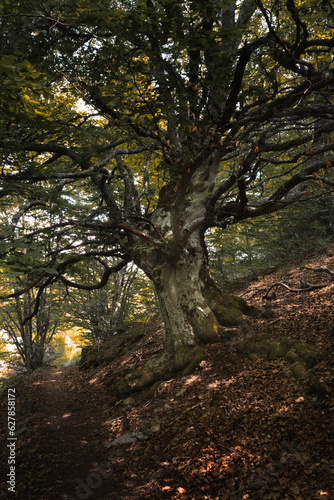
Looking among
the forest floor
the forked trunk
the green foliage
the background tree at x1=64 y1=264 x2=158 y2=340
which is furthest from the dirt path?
the green foliage

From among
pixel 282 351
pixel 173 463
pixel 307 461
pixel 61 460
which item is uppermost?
pixel 282 351

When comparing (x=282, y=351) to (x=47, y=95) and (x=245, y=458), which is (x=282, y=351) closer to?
(x=245, y=458)

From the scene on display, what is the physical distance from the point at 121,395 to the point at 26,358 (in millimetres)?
Result: 8330

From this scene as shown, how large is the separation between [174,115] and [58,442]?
728cm

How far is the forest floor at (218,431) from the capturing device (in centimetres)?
291

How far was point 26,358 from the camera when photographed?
12.3m

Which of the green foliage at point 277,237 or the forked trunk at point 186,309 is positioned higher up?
the green foliage at point 277,237

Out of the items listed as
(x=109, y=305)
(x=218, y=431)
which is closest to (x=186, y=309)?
(x=218, y=431)

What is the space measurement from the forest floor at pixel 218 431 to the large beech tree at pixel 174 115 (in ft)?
3.27

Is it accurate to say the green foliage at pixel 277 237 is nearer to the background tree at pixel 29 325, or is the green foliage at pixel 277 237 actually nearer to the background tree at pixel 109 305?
the background tree at pixel 109 305

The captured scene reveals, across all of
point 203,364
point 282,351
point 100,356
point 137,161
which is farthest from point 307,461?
point 137,161

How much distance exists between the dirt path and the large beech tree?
153cm

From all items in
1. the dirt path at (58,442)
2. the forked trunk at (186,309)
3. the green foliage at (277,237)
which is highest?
the green foliage at (277,237)

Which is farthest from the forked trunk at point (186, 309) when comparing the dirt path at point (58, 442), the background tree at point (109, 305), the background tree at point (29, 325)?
the background tree at point (29, 325)
